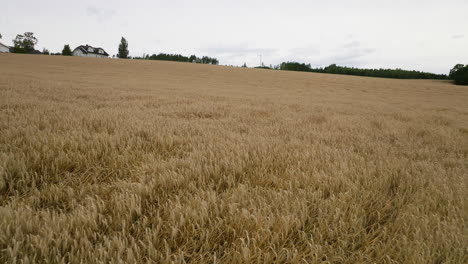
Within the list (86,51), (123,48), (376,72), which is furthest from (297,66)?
(86,51)

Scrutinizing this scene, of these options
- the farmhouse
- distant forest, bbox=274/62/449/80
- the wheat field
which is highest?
the farmhouse

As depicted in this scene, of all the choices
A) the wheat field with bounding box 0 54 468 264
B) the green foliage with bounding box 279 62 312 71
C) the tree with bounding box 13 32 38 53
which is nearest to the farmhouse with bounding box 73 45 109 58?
the tree with bounding box 13 32 38 53

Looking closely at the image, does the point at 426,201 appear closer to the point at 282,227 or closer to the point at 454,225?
the point at 454,225

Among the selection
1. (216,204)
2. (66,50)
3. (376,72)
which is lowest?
(216,204)

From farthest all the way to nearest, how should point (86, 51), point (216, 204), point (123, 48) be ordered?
point (86, 51), point (123, 48), point (216, 204)

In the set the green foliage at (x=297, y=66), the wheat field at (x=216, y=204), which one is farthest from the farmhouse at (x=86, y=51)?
the wheat field at (x=216, y=204)

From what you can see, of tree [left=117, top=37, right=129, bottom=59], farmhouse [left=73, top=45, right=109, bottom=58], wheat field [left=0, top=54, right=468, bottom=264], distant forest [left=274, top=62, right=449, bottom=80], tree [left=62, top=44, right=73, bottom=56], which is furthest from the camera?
farmhouse [left=73, top=45, right=109, bottom=58]

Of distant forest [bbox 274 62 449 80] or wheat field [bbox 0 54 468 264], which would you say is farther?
distant forest [bbox 274 62 449 80]

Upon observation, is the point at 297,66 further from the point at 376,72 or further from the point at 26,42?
the point at 26,42

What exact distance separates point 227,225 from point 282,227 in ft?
1.06

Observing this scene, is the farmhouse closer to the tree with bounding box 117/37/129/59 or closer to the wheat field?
the tree with bounding box 117/37/129/59

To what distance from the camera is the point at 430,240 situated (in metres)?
1.21

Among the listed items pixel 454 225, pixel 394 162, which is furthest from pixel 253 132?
pixel 454 225

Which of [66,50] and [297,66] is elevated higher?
[297,66]
